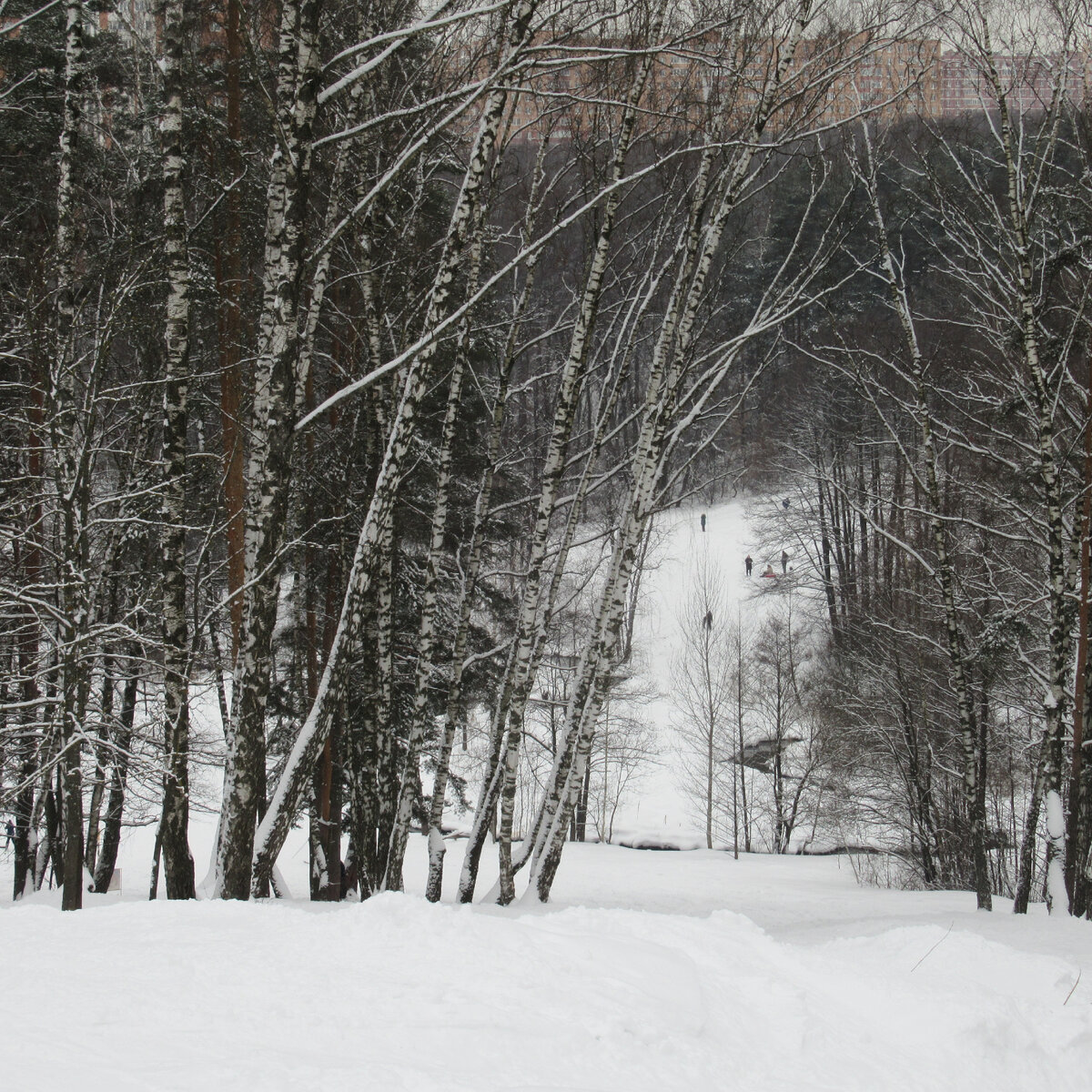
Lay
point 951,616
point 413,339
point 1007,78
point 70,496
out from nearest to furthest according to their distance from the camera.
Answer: point 70,496 → point 413,339 → point 1007,78 → point 951,616

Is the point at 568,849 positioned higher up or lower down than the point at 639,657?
lower down

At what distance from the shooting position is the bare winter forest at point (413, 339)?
5.15m

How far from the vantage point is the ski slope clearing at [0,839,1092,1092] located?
2244 millimetres

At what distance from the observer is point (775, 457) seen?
34312mm

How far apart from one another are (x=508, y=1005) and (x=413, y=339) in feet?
21.4

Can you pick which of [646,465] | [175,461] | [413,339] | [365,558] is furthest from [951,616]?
[175,461]

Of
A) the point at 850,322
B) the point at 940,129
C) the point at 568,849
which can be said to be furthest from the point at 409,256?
the point at 850,322

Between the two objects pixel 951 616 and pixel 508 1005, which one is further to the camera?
pixel 951 616

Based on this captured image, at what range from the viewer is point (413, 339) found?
8.12 meters

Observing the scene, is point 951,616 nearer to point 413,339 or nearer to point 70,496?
point 413,339

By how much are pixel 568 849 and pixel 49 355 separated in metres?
17.4

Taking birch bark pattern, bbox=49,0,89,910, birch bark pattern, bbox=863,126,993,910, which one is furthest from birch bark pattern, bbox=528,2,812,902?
birch bark pattern, bbox=49,0,89,910

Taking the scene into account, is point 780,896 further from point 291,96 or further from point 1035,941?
point 291,96

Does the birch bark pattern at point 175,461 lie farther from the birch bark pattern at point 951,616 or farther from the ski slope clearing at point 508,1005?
the birch bark pattern at point 951,616
